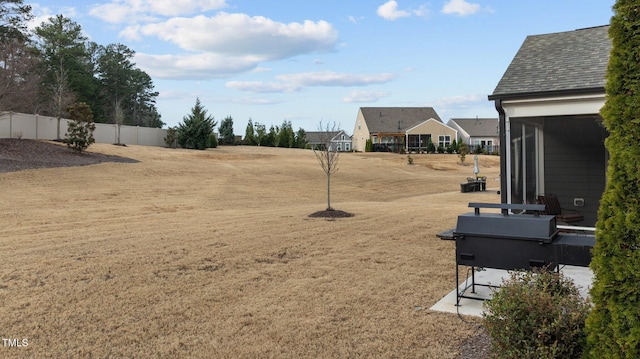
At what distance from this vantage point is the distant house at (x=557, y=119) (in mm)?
7777

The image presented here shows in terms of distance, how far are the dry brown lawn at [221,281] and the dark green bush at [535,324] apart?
802mm

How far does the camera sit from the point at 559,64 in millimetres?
8914

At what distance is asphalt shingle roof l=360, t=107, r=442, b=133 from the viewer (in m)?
55.3

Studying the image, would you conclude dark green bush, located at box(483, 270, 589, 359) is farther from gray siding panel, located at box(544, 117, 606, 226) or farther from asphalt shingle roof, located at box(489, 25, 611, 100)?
gray siding panel, located at box(544, 117, 606, 226)

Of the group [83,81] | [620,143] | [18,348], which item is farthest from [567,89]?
[83,81]

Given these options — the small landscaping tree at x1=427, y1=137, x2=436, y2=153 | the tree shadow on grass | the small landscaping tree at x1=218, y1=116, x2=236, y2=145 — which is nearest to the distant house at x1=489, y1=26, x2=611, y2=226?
the tree shadow on grass

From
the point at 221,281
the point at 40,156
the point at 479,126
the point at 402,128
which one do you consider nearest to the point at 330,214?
the point at 221,281

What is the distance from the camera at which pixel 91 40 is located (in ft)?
186

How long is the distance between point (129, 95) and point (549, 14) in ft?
177

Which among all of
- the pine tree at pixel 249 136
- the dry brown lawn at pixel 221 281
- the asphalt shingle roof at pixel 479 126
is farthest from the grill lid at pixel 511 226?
the asphalt shingle roof at pixel 479 126

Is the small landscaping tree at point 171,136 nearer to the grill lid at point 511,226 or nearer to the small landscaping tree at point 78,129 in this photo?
the small landscaping tree at point 78,129

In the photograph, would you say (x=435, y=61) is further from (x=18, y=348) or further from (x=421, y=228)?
(x=18, y=348)

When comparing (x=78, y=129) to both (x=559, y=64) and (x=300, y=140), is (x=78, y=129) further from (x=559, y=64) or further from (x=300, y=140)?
(x=300, y=140)

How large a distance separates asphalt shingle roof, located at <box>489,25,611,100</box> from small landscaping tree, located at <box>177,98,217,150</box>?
31.8 m
